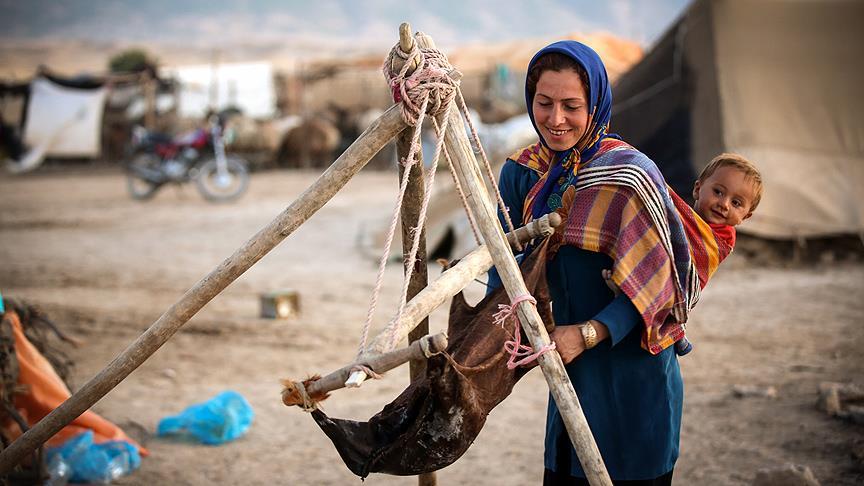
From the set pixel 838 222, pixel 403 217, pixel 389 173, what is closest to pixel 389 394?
pixel 403 217

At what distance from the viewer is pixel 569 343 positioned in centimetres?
180

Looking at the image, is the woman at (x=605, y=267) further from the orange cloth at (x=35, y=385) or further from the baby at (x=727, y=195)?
the orange cloth at (x=35, y=385)

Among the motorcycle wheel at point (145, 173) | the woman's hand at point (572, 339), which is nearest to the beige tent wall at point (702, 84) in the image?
the woman's hand at point (572, 339)

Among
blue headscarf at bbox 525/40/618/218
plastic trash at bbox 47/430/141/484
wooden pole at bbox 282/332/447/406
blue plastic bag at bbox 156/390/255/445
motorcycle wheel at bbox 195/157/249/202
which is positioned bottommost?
motorcycle wheel at bbox 195/157/249/202

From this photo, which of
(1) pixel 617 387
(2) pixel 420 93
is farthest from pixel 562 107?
(1) pixel 617 387

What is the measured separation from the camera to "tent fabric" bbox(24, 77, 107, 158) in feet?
59.1

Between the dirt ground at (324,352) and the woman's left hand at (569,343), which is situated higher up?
the woman's left hand at (569,343)

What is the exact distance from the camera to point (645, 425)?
1936mm

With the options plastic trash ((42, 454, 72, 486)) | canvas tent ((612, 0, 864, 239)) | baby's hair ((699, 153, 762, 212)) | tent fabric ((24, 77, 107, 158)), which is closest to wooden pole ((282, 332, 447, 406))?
baby's hair ((699, 153, 762, 212))

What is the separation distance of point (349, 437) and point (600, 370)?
24.2 inches

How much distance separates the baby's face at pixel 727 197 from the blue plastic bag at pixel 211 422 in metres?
2.44

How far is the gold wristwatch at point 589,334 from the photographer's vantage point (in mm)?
1810

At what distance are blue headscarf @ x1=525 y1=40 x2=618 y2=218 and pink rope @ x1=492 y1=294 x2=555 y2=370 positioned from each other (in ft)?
0.93

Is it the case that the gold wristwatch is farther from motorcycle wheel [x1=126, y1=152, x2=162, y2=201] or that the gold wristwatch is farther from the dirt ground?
motorcycle wheel [x1=126, y1=152, x2=162, y2=201]
